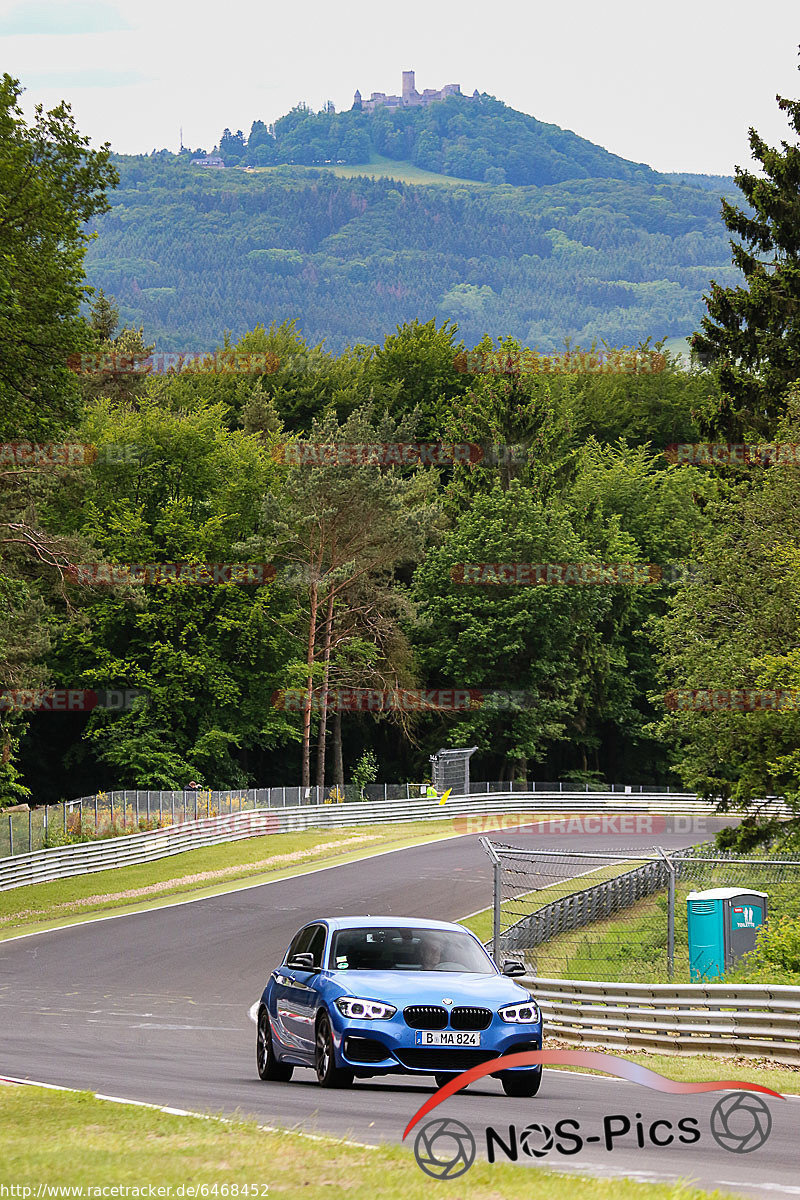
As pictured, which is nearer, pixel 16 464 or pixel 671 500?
pixel 16 464

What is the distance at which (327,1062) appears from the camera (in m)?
12.3

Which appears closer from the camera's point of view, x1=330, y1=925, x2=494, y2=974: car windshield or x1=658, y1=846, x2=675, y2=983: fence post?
x1=330, y1=925, x2=494, y2=974: car windshield

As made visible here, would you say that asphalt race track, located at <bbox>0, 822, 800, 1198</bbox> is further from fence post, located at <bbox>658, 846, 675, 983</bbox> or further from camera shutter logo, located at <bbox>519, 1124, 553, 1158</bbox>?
fence post, located at <bbox>658, 846, 675, 983</bbox>

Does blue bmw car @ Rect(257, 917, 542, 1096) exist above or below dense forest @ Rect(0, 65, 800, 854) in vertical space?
below

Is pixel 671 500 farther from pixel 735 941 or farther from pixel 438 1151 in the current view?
pixel 438 1151

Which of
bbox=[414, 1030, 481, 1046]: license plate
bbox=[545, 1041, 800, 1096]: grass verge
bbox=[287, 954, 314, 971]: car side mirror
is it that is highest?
bbox=[287, 954, 314, 971]: car side mirror

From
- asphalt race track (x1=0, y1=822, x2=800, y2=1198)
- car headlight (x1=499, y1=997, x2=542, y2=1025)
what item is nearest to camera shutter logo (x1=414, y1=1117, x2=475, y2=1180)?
asphalt race track (x1=0, y1=822, x2=800, y2=1198)

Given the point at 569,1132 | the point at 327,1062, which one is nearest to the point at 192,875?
the point at 327,1062

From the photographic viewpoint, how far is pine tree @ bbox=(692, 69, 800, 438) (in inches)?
1551

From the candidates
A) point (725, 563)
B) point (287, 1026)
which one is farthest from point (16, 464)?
point (287, 1026)

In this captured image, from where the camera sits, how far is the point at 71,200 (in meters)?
35.4

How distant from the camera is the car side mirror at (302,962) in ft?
43.1

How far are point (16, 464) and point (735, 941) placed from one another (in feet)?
89.2

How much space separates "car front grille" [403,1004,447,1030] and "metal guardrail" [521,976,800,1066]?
5.31m
